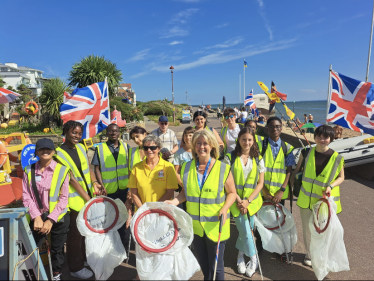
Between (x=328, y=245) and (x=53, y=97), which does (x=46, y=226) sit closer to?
(x=328, y=245)

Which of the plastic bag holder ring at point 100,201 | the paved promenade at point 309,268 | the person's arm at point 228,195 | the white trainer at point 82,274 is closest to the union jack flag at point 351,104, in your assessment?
the paved promenade at point 309,268

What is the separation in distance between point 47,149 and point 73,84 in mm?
20673

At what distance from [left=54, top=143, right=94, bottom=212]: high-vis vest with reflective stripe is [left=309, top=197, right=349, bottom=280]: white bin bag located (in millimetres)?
2996

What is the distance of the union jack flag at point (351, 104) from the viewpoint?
476 cm

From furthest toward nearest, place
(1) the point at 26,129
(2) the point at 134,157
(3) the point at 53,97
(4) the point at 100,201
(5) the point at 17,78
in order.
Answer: (5) the point at 17,78
(1) the point at 26,129
(3) the point at 53,97
(2) the point at 134,157
(4) the point at 100,201

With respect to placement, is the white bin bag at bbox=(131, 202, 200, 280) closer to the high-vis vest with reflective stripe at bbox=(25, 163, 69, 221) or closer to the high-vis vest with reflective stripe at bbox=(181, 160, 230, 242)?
the high-vis vest with reflective stripe at bbox=(181, 160, 230, 242)

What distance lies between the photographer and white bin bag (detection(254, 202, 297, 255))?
3244 millimetres

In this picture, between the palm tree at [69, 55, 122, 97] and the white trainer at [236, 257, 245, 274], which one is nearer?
the white trainer at [236, 257, 245, 274]

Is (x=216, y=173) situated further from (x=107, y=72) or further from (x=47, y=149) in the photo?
(x=107, y=72)

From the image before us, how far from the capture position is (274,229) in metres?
3.31

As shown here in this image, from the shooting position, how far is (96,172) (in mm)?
3422

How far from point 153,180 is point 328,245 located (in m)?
2.21

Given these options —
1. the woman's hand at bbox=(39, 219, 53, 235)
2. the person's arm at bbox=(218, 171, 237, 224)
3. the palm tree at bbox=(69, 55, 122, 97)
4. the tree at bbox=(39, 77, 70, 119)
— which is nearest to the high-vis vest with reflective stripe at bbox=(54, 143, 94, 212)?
the woman's hand at bbox=(39, 219, 53, 235)

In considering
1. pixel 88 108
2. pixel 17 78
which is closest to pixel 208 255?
pixel 88 108
